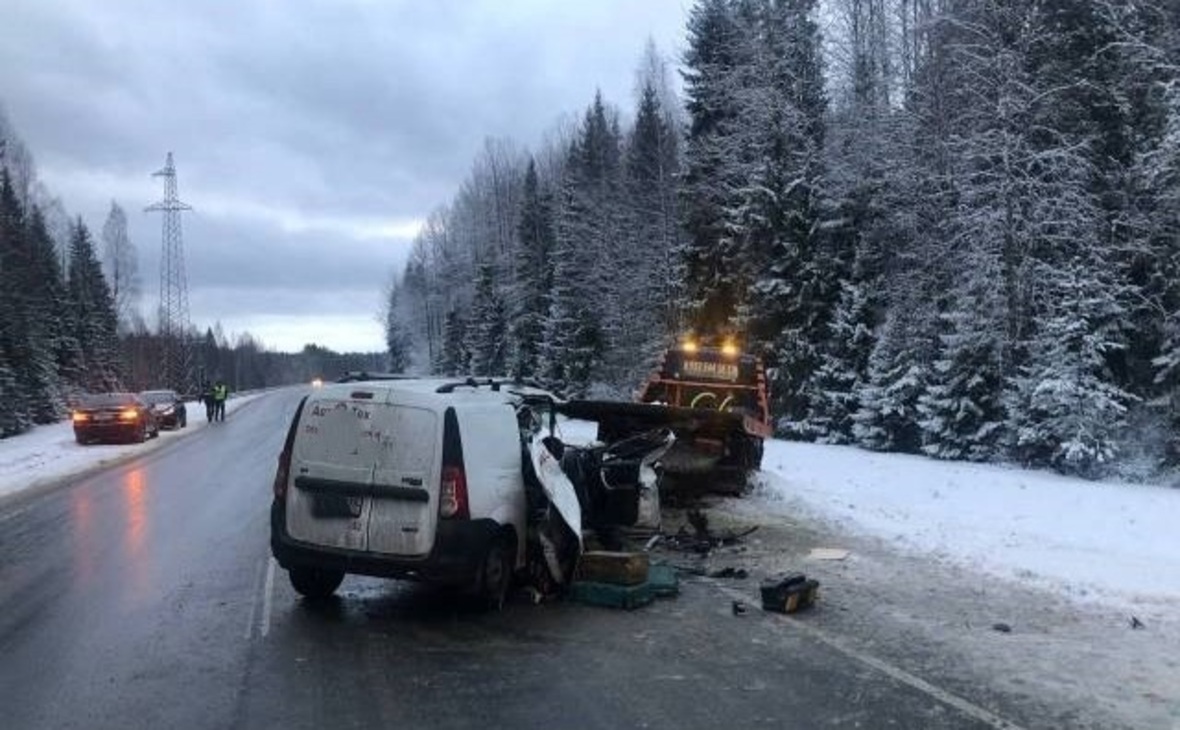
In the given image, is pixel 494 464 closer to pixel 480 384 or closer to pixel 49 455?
pixel 480 384

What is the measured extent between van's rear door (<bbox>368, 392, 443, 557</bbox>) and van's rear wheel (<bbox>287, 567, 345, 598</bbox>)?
0.93 meters

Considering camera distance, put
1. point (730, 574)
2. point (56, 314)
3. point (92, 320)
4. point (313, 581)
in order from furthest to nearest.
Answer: point (92, 320) → point (56, 314) → point (730, 574) → point (313, 581)

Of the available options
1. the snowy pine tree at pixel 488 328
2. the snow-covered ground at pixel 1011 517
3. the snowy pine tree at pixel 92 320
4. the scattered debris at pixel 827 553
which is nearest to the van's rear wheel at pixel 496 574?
the scattered debris at pixel 827 553

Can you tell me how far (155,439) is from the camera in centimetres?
3753

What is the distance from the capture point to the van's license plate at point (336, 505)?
346 inches

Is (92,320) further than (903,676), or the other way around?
(92,320)

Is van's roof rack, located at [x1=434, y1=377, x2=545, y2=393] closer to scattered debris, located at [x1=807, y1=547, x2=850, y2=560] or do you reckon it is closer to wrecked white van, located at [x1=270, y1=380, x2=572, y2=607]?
wrecked white van, located at [x1=270, y1=380, x2=572, y2=607]

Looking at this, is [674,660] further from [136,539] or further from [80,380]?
[80,380]

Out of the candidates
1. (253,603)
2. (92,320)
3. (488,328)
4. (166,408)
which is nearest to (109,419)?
(166,408)

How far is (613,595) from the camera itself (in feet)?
30.7

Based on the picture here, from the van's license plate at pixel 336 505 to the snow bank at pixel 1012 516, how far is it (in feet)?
20.7

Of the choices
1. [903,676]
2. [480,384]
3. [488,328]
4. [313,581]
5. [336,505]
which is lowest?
[903,676]

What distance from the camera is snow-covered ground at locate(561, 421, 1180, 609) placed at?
1079 centimetres

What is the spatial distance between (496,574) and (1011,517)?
883 cm
